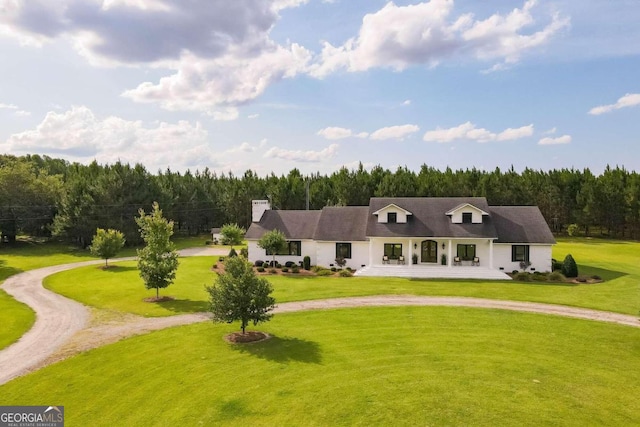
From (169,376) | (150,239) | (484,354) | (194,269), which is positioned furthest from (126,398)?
(194,269)

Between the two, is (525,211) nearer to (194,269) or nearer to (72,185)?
(194,269)

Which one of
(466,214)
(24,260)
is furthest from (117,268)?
(466,214)

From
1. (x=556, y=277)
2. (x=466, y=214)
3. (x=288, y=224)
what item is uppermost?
(x=466, y=214)

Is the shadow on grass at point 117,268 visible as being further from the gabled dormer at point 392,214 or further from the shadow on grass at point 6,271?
the gabled dormer at point 392,214

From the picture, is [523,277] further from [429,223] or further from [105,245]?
[105,245]

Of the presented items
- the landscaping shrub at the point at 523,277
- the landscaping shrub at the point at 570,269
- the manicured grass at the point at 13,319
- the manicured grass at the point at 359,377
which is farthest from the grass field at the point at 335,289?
the manicured grass at the point at 359,377

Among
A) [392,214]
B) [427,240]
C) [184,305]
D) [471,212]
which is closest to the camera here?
[184,305]
